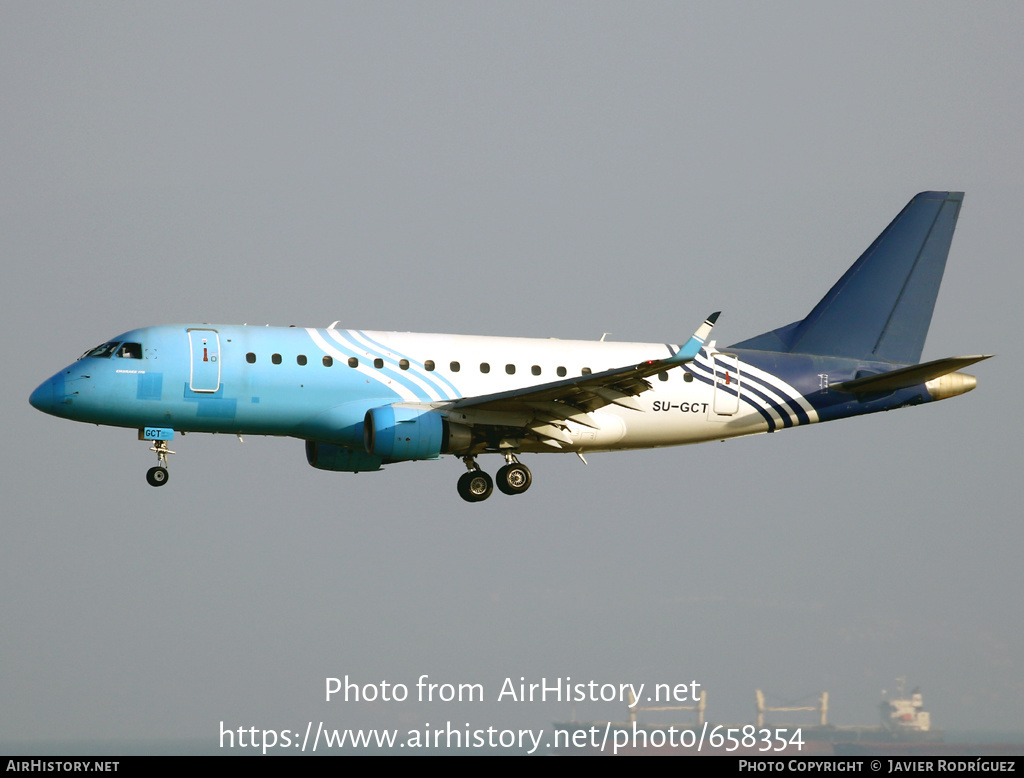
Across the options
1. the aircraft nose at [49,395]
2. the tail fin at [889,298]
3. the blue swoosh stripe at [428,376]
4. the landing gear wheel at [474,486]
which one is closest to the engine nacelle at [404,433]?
the blue swoosh stripe at [428,376]

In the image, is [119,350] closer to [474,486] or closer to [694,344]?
[474,486]

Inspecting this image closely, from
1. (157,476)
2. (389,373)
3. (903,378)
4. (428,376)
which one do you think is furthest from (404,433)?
(903,378)

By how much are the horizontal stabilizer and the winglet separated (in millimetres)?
9102

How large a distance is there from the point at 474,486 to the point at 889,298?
15.3 metres

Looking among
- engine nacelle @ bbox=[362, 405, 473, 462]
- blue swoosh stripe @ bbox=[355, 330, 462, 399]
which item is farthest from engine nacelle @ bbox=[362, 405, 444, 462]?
blue swoosh stripe @ bbox=[355, 330, 462, 399]

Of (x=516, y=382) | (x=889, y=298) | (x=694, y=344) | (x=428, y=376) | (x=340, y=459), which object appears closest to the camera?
(x=694, y=344)

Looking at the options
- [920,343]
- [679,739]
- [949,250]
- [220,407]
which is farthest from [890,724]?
[220,407]

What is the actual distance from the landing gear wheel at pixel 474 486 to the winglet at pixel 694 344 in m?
8.75

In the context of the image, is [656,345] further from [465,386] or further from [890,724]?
[890,724]

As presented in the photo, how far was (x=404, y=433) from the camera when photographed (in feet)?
137

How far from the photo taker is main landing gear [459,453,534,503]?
45031mm

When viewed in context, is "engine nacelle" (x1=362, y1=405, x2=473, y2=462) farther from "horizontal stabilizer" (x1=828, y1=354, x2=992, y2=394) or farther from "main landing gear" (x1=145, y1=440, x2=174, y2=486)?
"horizontal stabilizer" (x1=828, y1=354, x2=992, y2=394)

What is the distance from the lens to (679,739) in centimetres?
5381
